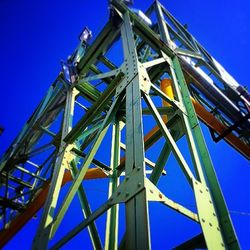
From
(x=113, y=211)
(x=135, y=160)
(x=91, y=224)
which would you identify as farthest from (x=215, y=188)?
(x=91, y=224)

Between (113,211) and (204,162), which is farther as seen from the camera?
(113,211)

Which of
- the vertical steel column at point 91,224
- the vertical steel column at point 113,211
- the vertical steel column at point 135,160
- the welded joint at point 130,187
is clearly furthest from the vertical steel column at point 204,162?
the vertical steel column at point 91,224

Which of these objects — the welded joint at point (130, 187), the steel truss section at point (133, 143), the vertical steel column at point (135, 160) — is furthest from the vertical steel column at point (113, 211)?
the vertical steel column at point (135, 160)

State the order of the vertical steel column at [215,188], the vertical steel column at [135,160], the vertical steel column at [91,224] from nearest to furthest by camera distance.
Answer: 1. the vertical steel column at [135,160]
2. the vertical steel column at [215,188]
3. the vertical steel column at [91,224]

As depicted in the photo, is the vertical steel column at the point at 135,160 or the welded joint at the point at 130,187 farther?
the welded joint at the point at 130,187

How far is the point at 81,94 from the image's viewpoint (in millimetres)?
7344

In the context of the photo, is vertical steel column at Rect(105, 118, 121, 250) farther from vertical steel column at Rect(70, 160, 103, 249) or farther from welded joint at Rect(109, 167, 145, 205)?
welded joint at Rect(109, 167, 145, 205)

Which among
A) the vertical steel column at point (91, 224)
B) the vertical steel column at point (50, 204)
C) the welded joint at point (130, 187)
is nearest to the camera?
the welded joint at point (130, 187)

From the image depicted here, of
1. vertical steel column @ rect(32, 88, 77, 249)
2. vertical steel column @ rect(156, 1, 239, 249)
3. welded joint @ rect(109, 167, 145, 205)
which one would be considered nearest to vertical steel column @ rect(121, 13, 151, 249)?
welded joint @ rect(109, 167, 145, 205)

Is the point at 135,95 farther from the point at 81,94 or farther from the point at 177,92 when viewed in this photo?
the point at 81,94

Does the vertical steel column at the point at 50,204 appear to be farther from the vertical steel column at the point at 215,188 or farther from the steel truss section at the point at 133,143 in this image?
the vertical steel column at the point at 215,188

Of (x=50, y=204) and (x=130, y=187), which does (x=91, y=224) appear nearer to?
(x=50, y=204)

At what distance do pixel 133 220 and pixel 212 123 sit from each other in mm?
6715

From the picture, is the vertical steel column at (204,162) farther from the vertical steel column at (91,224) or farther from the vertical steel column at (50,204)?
the vertical steel column at (50,204)
